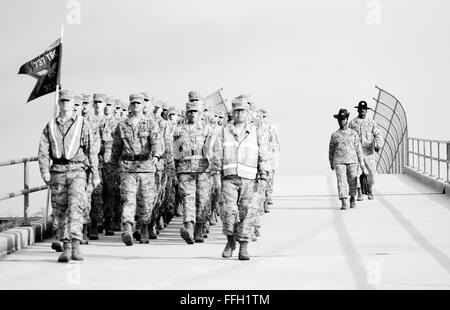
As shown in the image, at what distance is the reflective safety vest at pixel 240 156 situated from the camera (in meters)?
11.2

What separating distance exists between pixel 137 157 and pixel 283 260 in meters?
2.86

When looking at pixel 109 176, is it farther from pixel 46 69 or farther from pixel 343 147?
pixel 343 147

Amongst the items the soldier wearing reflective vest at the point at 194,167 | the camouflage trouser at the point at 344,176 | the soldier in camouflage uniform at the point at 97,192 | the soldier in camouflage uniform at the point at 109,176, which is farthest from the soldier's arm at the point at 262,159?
the camouflage trouser at the point at 344,176

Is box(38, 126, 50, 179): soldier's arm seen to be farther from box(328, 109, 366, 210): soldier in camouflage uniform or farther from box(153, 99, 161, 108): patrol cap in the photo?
box(328, 109, 366, 210): soldier in camouflage uniform

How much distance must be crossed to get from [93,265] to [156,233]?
3.77 metres

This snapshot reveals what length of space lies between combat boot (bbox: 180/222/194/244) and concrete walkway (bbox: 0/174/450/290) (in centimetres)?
16

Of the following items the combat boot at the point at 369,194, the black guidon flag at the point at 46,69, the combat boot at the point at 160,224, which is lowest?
the combat boot at the point at 160,224

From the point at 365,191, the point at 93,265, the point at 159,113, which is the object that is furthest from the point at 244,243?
the point at 365,191

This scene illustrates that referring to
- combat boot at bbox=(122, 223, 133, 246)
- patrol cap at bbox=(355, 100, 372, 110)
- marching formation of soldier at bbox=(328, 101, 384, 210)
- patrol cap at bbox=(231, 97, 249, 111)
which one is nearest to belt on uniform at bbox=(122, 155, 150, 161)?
combat boot at bbox=(122, 223, 133, 246)

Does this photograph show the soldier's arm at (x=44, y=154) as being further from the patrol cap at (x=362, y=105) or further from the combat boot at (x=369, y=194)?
the combat boot at (x=369, y=194)

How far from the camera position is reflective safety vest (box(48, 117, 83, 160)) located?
10.9 meters

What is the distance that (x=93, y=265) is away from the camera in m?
10.6

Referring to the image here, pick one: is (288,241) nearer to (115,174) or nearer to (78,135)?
(115,174)
